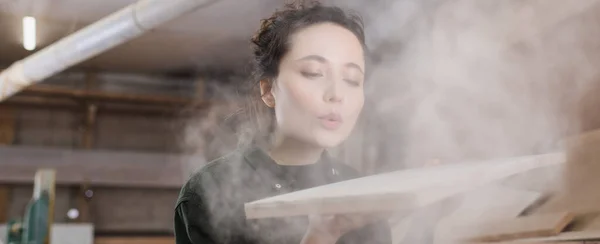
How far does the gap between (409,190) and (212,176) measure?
41 centimetres

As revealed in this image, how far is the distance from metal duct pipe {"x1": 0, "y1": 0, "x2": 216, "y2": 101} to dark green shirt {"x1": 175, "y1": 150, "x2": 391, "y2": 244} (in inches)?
21.0

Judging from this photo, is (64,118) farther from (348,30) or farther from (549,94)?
(549,94)

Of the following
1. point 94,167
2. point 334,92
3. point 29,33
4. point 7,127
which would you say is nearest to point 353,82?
point 334,92

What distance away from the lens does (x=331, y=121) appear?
0.63m

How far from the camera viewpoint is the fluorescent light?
6.37 ft

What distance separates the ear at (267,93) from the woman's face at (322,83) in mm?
30

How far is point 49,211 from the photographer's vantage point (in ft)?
7.00

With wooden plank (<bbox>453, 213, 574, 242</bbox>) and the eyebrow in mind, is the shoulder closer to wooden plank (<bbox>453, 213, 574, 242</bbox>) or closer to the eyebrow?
the eyebrow

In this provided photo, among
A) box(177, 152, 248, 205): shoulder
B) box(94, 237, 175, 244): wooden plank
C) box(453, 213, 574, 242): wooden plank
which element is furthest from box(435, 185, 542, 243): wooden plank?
box(94, 237, 175, 244): wooden plank

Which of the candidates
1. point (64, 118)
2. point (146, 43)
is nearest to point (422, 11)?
point (146, 43)

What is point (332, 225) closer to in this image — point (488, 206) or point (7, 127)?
point (488, 206)

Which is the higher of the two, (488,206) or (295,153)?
(295,153)

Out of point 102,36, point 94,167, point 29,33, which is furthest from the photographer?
point 94,167

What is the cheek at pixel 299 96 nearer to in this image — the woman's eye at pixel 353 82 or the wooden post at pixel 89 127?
the woman's eye at pixel 353 82
